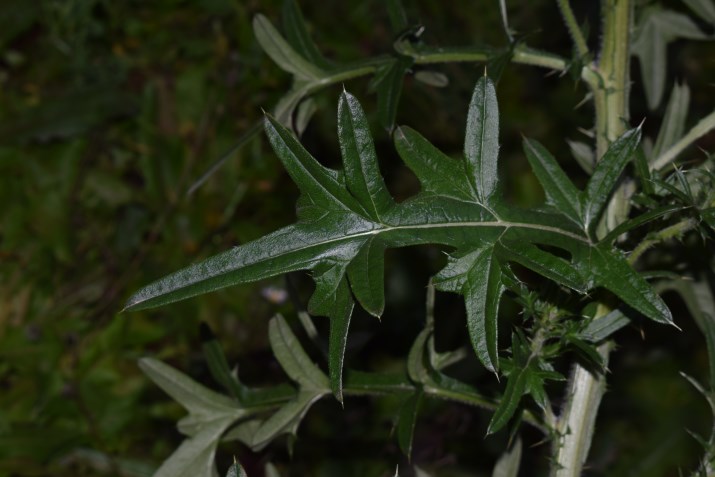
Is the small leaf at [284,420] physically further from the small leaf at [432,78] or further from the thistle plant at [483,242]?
the small leaf at [432,78]

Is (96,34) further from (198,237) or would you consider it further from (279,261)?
(279,261)

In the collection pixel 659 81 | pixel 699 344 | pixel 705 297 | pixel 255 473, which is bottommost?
pixel 699 344

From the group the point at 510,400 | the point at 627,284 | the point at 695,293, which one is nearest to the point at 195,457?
the point at 510,400

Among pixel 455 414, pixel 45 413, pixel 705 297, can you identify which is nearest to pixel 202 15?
pixel 45 413

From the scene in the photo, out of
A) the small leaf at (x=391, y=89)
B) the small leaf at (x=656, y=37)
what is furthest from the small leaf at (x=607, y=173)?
the small leaf at (x=656, y=37)

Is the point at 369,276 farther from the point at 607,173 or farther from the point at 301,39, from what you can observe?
the point at 301,39

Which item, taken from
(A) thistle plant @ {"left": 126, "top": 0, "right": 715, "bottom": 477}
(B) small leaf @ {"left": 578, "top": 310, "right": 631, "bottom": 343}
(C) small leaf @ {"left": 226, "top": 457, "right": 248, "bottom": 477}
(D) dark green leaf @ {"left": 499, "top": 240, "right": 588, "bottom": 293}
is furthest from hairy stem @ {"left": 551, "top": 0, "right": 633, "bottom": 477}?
(C) small leaf @ {"left": 226, "top": 457, "right": 248, "bottom": 477}

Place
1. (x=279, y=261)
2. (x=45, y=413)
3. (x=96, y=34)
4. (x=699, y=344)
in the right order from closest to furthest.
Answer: (x=279, y=261)
(x=45, y=413)
(x=699, y=344)
(x=96, y=34)
